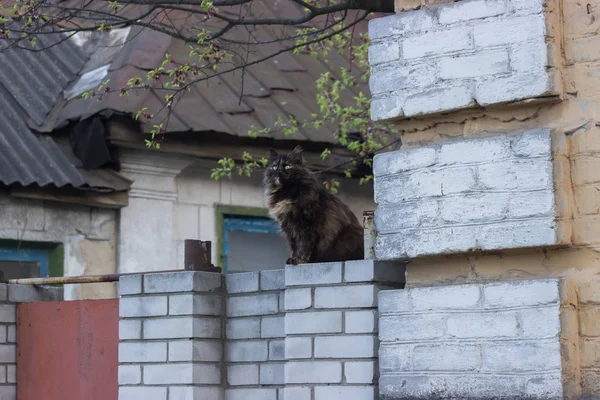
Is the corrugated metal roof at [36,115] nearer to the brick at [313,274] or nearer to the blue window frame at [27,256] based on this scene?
the blue window frame at [27,256]

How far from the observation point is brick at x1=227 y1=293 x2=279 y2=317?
6566 millimetres

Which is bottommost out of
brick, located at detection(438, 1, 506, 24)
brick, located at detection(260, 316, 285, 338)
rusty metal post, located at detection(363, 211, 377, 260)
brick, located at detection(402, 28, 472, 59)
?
brick, located at detection(260, 316, 285, 338)

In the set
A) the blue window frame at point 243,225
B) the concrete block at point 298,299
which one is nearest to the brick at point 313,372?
the concrete block at point 298,299

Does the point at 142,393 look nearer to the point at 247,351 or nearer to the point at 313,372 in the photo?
the point at 247,351

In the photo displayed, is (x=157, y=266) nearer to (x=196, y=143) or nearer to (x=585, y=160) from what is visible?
(x=196, y=143)

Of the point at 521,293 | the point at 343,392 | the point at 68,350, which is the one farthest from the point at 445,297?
the point at 68,350

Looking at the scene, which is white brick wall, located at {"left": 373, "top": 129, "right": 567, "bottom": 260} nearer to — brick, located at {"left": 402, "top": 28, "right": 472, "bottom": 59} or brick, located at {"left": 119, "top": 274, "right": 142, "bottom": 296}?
brick, located at {"left": 402, "top": 28, "right": 472, "bottom": 59}

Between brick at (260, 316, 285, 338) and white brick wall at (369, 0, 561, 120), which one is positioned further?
brick at (260, 316, 285, 338)

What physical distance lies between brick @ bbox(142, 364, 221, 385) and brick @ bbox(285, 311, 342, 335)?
0.75 m

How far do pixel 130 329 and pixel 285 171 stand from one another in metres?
1.31

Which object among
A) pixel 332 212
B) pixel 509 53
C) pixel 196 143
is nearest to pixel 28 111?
pixel 196 143

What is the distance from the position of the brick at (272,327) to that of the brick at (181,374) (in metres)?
0.38

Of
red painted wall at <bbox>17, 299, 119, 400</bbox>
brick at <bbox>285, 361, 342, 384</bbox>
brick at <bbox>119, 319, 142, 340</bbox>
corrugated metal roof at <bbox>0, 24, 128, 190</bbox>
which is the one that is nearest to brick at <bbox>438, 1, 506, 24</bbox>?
brick at <bbox>285, 361, 342, 384</bbox>

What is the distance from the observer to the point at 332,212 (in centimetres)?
671
